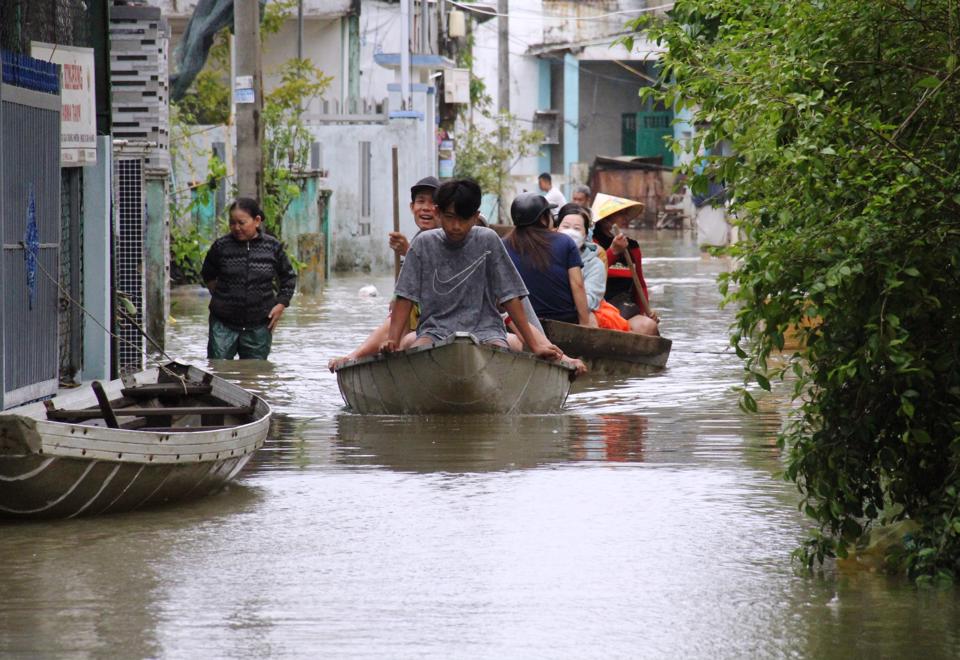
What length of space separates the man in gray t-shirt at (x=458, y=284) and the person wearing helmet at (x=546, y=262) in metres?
2.12

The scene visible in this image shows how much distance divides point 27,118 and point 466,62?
115 ft

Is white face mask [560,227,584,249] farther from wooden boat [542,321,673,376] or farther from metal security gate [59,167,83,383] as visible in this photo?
metal security gate [59,167,83,383]

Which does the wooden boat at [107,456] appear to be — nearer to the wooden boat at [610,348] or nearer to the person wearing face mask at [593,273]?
the wooden boat at [610,348]

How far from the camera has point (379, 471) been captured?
9.30m

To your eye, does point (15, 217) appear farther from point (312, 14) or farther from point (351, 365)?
point (312, 14)

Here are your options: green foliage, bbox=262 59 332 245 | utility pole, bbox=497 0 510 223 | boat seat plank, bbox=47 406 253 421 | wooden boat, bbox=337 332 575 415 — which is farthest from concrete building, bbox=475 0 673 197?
boat seat plank, bbox=47 406 253 421

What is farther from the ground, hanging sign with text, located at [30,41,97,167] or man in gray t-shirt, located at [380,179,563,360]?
hanging sign with text, located at [30,41,97,167]

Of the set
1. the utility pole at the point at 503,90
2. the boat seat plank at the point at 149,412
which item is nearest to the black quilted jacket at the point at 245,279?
the boat seat plank at the point at 149,412

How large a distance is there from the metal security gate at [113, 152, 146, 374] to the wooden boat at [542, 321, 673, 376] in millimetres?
3301

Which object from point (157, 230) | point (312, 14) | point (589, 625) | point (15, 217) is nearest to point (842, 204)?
point (589, 625)

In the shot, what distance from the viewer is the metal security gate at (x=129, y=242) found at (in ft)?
44.5

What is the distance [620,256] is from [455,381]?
449cm

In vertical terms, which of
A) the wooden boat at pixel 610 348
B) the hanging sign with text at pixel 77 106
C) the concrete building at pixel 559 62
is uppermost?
the concrete building at pixel 559 62

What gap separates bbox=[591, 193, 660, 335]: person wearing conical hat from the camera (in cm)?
1488
